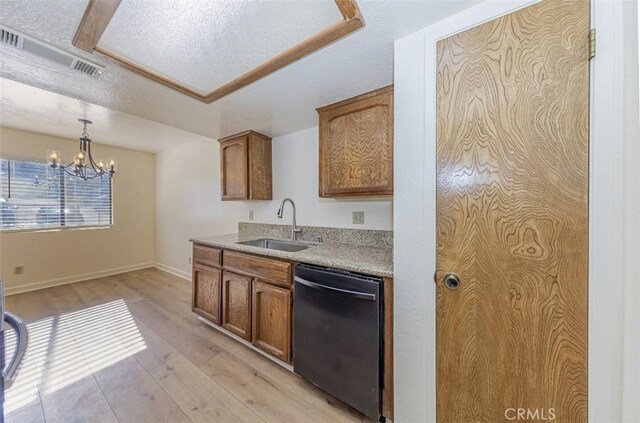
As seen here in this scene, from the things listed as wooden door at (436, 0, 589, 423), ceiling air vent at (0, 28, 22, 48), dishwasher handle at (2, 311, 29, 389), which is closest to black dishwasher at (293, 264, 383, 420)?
wooden door at (436, 0, 589, 423)

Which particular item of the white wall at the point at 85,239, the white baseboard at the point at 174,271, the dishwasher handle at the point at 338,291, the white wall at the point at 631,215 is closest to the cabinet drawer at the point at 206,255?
the dishwasher handle at the point at 338,291

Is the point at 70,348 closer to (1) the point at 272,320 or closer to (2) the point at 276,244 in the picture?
(1) the point at 272,320

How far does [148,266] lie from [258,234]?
331cm

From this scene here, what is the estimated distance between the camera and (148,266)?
4.77 m

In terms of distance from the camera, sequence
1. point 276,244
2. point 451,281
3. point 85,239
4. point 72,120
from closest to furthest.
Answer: point 451,281 < point 276,244 < point 72,120 < point 85,239

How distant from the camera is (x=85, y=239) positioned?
13.2 ft

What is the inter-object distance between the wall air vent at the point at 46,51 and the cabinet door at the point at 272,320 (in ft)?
6.12

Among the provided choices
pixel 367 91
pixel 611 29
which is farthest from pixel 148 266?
pixel 611 29

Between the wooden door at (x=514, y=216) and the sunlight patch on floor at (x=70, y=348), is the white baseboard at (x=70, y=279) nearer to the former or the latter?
the sunlight patch on floor at (x=70, y=348)

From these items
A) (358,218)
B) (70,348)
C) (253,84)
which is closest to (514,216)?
(358,218)

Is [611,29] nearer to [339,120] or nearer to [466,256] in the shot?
[466,256]

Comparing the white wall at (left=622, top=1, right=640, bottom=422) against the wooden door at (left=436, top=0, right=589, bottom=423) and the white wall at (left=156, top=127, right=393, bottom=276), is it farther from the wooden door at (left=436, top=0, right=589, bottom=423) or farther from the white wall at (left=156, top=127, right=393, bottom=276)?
the white wall at (left=156, top=127, right=393, bottom=276)

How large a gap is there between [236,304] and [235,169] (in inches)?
62.0

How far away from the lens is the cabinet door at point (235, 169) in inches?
109
